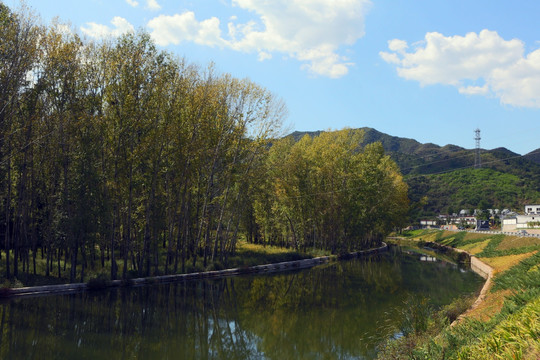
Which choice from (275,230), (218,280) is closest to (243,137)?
(218,280)

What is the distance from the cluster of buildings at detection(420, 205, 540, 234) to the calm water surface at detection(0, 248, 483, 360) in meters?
61.6

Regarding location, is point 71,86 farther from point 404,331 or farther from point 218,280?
point 404,331

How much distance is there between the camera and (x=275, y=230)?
61375 millimetres

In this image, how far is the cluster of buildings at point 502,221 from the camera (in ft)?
320

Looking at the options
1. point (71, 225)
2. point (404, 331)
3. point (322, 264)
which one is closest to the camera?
point (404, 331)

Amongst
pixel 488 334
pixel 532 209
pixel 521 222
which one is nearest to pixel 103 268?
pixel 488 334

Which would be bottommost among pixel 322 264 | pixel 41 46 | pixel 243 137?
pixel 322 264

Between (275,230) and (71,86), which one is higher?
(71,86)

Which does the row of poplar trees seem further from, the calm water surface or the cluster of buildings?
the cluster of buildings

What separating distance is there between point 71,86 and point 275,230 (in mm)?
38831

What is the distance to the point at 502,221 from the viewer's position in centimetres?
10862

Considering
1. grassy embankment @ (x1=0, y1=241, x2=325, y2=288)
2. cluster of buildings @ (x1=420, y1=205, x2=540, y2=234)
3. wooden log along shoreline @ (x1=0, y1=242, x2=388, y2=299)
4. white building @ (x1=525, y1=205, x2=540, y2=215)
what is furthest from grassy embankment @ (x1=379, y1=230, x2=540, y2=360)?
white building @ (x1=525, y1=205, x2=540, y2=215)

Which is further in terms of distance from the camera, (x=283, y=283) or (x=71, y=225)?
(x=283, y=283)

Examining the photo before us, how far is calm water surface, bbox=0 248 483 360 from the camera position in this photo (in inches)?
603
